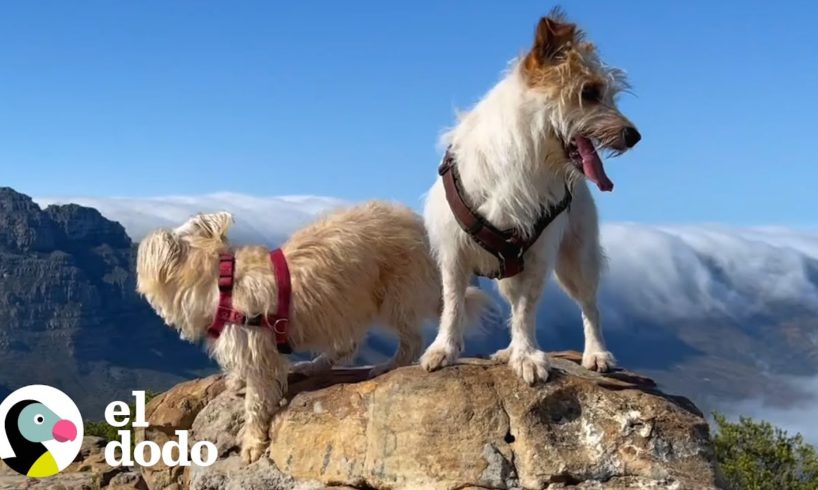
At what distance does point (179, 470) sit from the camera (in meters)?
10.3

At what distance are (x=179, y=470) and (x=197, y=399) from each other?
850 mm

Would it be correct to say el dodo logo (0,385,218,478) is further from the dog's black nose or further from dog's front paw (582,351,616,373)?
the dog's black nose

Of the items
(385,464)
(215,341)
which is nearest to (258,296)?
(215,341)

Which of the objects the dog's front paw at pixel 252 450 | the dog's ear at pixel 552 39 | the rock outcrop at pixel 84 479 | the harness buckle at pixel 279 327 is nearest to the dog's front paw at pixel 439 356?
the harness buckle at pixel 279 327

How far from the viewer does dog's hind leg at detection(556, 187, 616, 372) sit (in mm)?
8727

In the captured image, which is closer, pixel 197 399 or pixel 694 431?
pixel 694 431

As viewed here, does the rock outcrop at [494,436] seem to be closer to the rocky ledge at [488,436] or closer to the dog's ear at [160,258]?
the rocky ledge at [488,436]

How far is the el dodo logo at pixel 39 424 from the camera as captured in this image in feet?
36.2

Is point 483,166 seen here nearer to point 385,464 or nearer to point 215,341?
point 385,464

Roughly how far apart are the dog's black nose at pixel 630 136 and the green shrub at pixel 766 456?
72.8 feet

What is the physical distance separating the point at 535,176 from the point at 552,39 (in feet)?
3.53

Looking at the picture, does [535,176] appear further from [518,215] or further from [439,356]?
[439,356]

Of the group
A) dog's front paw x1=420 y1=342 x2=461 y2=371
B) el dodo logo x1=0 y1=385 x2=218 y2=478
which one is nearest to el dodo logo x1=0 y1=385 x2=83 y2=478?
el dodo logo x1=0 y1=385 x2=218 y2=478

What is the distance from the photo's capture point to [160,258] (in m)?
8.95
